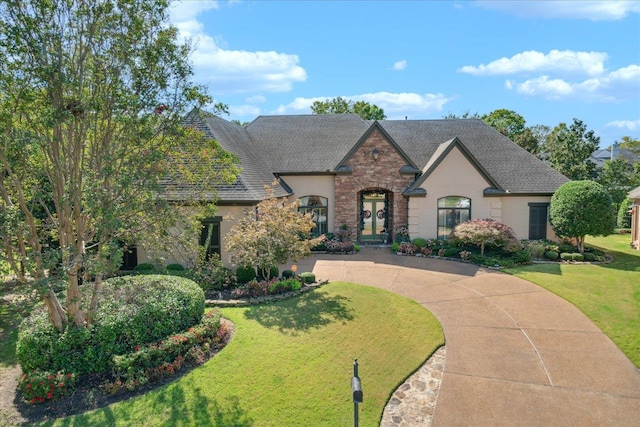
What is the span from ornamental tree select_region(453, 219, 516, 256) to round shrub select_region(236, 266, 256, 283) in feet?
33.4

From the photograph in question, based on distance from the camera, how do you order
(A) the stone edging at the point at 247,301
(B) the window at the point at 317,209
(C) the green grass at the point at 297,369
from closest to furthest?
(C) the green grass at the point at 297,369, (A) the stone edging at the point at 247,301, (B) the window at the point at 317,209

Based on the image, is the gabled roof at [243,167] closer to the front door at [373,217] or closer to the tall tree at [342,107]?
the front door at [373,217]

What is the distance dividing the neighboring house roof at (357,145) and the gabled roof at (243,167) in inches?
2.9

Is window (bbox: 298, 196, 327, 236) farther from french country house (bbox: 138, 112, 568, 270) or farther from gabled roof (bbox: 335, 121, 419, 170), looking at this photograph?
gabled roof (bbox: 335, 121, 419, 170)

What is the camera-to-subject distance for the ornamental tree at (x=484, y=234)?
17609 millimetres

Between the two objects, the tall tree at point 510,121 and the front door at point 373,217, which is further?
the tall tree at point 510,121

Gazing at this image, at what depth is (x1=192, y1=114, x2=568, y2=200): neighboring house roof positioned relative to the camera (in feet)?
67.8

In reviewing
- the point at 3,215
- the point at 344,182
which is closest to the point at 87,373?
the point at 3,215

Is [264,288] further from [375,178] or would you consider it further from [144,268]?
[375,178]

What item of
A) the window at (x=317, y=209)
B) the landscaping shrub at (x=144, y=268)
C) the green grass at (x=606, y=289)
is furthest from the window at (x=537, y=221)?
the landscaping shrub at (x=144, y=268)

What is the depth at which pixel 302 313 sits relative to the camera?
37.4ft

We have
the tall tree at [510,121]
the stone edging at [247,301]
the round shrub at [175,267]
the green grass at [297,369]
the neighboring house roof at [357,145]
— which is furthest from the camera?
the tall tree at [510,121]

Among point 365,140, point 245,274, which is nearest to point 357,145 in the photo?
point 365,140

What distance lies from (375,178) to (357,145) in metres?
2.07
